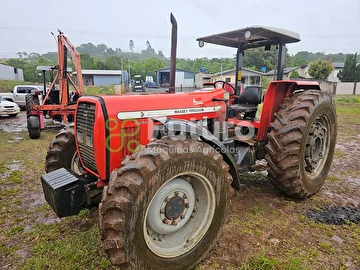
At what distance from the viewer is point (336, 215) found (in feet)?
11.1

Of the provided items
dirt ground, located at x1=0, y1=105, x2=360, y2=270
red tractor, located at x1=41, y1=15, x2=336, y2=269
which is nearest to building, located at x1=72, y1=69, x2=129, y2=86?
dirt ground, located at x1=0, y1=105, x2=360, y2=270

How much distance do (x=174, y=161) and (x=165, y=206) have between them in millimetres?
479

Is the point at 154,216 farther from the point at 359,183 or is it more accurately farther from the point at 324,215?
the point at 359,183

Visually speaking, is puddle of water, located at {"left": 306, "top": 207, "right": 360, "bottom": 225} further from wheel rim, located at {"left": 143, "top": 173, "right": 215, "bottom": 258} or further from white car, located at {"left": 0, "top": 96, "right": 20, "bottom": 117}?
white car, located at {"left": 0, "top": 96, "right": 20, "bottom": 117}

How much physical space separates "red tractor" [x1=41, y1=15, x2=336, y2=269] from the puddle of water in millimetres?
311

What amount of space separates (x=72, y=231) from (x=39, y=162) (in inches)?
131

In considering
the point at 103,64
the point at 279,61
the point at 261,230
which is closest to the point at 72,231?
the point at 261,230

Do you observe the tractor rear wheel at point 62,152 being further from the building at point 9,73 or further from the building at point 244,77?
the building at point 9,73

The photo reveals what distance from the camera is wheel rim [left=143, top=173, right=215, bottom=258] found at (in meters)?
2.29

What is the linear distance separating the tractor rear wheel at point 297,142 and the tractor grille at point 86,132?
226 cm

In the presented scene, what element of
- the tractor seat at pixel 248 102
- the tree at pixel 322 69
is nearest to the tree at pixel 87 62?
the tree at pixel 322 69

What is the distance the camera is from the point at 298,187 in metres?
3.48

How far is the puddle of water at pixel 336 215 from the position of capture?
3.22m

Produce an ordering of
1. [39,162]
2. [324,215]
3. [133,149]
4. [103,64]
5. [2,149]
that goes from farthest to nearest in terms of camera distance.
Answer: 1. [103,64]
2. [2,149]
3. [39,162]
4. [324,215]
5. [133,149]
